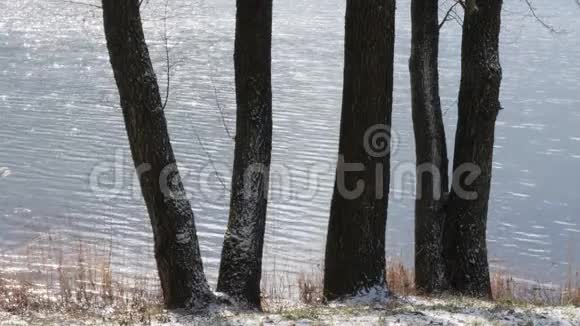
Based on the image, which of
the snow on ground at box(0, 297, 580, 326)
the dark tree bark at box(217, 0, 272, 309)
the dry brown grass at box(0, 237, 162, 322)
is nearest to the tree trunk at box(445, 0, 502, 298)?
the snow on ground at box(0, 297, 580, 326)

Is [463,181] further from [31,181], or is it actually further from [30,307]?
[31,181]

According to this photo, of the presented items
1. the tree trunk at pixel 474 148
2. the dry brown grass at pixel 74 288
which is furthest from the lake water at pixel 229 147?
the tree trunk at pixel 474 148

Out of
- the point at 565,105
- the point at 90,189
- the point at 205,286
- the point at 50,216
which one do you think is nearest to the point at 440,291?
the point at 205,286

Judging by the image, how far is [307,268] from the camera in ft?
38.7

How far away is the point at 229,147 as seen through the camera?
715 inches

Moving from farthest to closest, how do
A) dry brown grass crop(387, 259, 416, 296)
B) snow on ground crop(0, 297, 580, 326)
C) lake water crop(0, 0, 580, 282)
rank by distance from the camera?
lake water crop(0, 0, 580, 282) → dry brown grass crop(387, 259, 416, 296) → snow on ground crop(0, 297, 580, 326)

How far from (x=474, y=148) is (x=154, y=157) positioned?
3.34m

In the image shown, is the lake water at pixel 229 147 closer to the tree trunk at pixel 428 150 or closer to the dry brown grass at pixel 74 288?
the dry brown grass at pixel 74 288

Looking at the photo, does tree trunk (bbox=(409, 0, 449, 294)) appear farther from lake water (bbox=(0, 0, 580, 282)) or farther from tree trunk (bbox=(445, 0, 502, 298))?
lake water (bbox=(0, 0, 580, 282))

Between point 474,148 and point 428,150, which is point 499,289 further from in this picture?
point 474,148

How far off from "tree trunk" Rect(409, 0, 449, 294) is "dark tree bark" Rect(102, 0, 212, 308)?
107 inches

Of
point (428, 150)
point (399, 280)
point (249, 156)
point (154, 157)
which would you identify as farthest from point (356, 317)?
point (399, 280)

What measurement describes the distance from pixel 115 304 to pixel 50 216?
7.09 meters

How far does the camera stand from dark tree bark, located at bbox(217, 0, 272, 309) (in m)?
6.75
